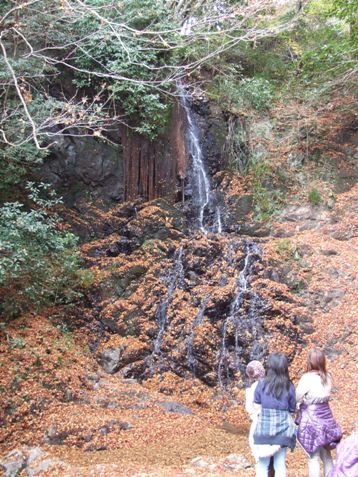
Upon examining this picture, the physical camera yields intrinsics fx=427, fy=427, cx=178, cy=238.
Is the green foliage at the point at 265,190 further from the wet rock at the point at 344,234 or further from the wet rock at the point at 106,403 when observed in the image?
the wet rock at the point at 106,403

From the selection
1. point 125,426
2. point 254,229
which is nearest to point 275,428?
point 125,426

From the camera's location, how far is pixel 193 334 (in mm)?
8820

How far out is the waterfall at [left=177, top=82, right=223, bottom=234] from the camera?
40.4 feet

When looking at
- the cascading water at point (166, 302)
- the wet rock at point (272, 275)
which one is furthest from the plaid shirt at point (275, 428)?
the wet rock at point (272, 275)

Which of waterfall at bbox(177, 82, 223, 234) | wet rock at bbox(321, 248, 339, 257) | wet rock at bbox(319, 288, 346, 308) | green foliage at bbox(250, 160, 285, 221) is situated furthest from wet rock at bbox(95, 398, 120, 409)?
green foliage at bbox(250, 160, 285, 221)

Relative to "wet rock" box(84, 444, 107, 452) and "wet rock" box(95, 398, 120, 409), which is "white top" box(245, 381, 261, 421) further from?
"wet rock" box(95, 398, 120, 409)

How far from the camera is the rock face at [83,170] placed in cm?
1117

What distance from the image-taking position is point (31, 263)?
8242mm

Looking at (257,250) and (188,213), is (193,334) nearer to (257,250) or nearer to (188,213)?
(257,250)

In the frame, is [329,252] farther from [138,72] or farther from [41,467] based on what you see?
[41,467]

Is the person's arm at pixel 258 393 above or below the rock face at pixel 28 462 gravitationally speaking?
above

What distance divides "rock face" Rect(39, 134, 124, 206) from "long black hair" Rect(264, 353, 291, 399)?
8.71 m

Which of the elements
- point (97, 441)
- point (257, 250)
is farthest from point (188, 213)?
point (97, 441)

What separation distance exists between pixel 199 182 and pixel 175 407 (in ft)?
23.6
